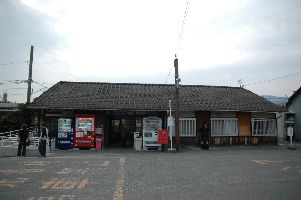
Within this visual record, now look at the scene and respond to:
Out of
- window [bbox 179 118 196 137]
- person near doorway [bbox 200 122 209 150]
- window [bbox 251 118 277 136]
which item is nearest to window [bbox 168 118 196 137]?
window [bbox 179 118 196 137]

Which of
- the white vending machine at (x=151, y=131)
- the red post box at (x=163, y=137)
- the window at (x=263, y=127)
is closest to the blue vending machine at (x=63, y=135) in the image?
the white vending machine at (x=151, y=131)

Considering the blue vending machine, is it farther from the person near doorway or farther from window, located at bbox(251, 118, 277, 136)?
window, located at bbox(251, 118, 277, 136)

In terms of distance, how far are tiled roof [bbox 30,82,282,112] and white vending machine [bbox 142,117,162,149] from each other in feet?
2.76

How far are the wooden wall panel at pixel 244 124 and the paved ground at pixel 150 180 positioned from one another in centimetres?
987

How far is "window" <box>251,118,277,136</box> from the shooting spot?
2364cm

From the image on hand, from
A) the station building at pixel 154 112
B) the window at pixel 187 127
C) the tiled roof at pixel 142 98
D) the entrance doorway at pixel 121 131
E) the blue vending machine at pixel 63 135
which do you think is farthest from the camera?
the entrance doorway at pixel 121 131

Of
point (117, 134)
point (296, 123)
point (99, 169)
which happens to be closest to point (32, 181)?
point (99, 169)

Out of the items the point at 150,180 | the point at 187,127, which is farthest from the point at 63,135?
the point at 150,180

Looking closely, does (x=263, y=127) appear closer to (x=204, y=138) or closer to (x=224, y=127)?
(x=224, y=127)

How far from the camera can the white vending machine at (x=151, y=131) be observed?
20.3 meters

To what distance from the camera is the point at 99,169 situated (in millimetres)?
11594

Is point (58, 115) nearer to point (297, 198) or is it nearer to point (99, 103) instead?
point (99, 103)

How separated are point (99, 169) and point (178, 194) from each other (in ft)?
15.3

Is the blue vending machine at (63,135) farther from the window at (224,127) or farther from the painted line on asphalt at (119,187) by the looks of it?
the window at (224,127)
